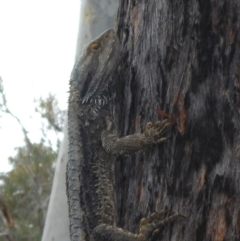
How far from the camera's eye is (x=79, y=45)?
7.27 metres

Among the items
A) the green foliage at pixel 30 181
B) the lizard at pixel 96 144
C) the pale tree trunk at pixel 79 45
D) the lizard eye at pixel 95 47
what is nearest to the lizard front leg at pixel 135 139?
the lizard at pixel 96 144

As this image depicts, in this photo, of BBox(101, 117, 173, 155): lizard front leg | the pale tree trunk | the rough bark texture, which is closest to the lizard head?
BBox(101, 117, 173, 155): lizard front leg

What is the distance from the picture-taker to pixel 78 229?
3170 mm

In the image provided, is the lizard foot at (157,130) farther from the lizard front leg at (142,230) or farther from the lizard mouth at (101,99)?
the lizard mouth at (101,99)

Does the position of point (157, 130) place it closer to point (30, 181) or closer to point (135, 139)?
point (135, 139)

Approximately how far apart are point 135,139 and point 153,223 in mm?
441

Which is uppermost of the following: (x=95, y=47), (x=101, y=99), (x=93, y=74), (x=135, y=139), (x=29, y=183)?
(x=29, y=183)

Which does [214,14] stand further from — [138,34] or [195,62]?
[138,34]

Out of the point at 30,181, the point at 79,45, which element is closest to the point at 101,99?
the point at 79,45

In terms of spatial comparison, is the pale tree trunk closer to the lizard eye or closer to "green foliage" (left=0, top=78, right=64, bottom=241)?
the lizard eye

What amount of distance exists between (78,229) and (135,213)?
1.63 ft

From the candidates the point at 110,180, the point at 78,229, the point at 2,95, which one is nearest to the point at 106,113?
the point at 110,180

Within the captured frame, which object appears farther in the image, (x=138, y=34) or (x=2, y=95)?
(x=2, y=95)

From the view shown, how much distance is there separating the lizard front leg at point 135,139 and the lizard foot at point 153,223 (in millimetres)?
342
